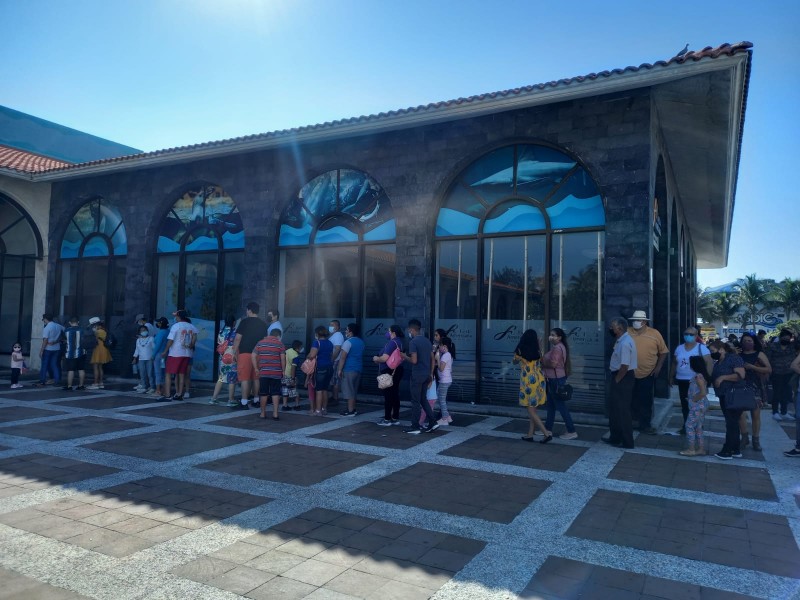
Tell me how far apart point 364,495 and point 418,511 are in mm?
661

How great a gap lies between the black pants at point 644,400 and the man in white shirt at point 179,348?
842cm

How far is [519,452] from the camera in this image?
24.1 feet

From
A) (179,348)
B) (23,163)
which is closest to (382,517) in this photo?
(179,348)

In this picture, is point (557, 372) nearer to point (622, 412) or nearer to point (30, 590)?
point (622, 412)

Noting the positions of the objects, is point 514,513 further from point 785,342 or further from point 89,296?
point 89,296

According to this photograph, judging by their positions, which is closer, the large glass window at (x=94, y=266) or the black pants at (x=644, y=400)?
the black pants at (x=644, y=400)

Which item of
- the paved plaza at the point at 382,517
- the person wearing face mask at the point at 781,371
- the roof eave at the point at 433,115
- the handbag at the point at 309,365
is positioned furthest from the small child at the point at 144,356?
the person wearing face mask at the point at 781,371

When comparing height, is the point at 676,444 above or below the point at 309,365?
below

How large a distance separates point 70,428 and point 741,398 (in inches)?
→ 368

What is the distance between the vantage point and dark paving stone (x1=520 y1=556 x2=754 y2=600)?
3.48 metres

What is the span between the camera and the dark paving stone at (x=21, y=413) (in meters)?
8.98

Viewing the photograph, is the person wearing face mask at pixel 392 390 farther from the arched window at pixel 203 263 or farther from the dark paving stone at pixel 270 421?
the arched window at pixel 203 263

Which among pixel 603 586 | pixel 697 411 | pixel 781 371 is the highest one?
pixel 781 371

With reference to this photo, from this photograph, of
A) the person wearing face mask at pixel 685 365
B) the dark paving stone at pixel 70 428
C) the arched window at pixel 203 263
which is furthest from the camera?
the arched window at pixel 203 263
